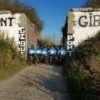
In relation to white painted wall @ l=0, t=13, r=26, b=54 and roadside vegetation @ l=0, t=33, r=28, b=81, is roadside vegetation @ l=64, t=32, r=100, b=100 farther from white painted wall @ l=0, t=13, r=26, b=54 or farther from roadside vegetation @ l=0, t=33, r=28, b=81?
white painted wall @ l=0, t=13, r=26, b=54

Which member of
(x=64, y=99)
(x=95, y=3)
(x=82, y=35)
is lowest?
(x=64, y=99)

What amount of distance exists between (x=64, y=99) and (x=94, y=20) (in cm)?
1390

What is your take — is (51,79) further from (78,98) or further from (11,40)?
(11,40)

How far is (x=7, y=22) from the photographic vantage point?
91.6 feet

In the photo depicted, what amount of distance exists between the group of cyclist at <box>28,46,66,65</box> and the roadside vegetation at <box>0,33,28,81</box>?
920mm

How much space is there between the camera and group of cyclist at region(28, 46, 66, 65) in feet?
87.8

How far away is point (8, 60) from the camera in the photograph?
71.9ft

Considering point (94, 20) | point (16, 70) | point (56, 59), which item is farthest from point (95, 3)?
point (16, 70)

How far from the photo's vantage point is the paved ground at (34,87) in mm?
14242

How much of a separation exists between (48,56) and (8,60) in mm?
5515

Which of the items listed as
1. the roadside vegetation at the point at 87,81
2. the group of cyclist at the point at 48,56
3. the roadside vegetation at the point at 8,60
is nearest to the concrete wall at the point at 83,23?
the group of cyclist at the point at 48,56

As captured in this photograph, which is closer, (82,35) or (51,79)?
(51,79)

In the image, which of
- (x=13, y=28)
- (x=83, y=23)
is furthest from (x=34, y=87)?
(x=13, y=28)

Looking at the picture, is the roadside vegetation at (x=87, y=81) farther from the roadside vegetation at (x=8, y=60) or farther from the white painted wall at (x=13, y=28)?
the white painted wall at (x=13, y=28)
